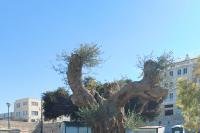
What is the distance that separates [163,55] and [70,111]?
46.2 meters

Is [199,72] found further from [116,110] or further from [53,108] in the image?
[53,108]

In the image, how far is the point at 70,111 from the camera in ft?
219

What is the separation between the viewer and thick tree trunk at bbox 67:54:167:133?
2106cm

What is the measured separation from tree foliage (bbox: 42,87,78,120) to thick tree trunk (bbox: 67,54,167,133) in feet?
148

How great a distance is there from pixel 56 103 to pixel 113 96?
48.1m

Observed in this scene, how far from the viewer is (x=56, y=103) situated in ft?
227

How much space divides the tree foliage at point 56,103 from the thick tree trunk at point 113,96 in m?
45.2

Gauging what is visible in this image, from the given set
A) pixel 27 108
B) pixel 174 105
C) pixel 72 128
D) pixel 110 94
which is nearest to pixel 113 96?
pixel 110 94

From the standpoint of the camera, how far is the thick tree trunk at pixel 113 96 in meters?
21.1

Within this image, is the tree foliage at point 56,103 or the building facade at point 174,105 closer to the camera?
the tree foliage at point 56,103

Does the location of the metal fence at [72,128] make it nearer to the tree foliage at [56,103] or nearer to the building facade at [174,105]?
the tree foliage at [56,103]

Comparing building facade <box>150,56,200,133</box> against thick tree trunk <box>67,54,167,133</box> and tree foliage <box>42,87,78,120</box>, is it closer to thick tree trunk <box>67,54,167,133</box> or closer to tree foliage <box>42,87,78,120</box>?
tree foliage <box>42,87,78,120</box>

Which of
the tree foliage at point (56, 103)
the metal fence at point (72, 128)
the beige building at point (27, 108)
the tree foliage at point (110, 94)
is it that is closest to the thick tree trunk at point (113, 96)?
the tree foliage at point (110, 94)

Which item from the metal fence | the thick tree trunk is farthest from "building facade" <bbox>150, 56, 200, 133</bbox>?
the thick tree trunk
